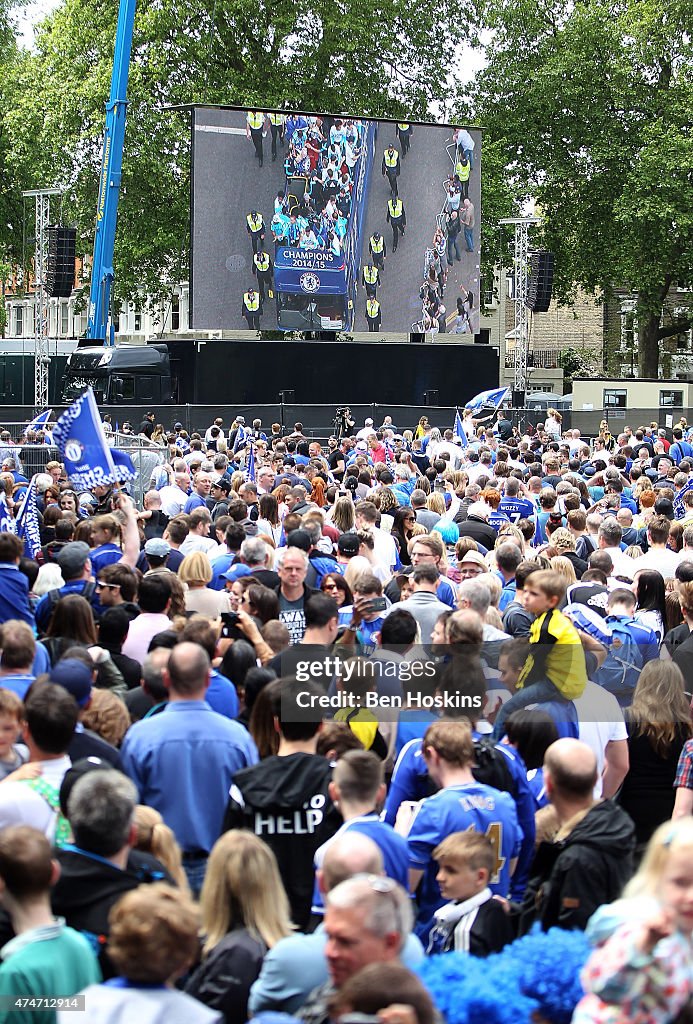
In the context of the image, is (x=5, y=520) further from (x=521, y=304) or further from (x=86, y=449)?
(x=521, y=304)

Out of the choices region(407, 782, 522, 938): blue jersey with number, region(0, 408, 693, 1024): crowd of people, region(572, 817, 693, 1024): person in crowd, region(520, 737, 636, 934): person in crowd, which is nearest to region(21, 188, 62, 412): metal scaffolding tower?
region(0, 408, 693, 1024): crowd of people

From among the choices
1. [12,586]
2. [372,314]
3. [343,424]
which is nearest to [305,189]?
[372,314]

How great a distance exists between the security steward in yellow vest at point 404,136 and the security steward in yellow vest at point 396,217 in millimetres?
1212

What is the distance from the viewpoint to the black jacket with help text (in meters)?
4.98

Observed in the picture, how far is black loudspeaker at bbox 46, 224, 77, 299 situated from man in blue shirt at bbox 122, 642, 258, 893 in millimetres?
29593

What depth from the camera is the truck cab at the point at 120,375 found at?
1214 inches

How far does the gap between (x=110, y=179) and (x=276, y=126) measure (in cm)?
408

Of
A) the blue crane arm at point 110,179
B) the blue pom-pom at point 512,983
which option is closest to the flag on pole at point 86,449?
the blue pom-pom at point 512,983

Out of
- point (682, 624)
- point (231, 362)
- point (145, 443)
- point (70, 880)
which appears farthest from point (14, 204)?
point (70, 880)

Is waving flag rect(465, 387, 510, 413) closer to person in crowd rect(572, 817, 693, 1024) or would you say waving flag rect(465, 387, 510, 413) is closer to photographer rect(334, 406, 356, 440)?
photographer rect(334, 406, 356, 440)

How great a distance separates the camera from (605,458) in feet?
61.4

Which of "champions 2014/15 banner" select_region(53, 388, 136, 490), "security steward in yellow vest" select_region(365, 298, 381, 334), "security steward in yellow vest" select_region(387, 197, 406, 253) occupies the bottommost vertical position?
"champions 2014/15 banner" select_region(53, 388, 136, 490)

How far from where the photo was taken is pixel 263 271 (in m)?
33.5

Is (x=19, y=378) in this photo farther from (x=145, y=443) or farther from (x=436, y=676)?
(x=436, y=676)
